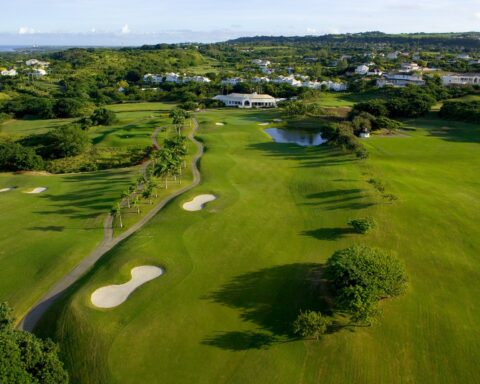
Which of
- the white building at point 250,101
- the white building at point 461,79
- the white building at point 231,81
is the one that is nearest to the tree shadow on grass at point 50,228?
the white building at point 250,101

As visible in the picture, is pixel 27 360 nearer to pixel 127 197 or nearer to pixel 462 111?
pixel 127 197

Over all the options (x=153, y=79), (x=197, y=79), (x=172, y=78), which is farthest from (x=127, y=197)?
(x=153, y=79)

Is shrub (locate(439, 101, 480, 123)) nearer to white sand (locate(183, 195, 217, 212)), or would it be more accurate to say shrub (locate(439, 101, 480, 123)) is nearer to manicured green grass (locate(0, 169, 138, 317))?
white sand (locate(183, 195, 217, 212))

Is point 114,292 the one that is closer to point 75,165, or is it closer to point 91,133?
point 75,165

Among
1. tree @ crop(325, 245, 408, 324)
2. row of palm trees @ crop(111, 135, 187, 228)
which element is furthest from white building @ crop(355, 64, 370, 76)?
tree @ crop(325, 245, 408, 324)

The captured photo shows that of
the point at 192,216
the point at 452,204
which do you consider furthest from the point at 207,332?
the point at 452,204

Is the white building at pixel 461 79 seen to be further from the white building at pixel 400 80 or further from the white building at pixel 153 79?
the white building at pixel 153 79

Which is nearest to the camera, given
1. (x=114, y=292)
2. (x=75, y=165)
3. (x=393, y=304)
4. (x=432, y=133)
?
(x=393, y=304)
